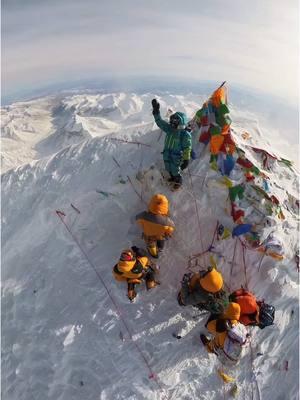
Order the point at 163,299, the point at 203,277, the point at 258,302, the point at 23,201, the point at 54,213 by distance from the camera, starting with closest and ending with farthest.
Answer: the point at 203,277
the point at 258,302
the point at 163,299
the point at 54,213
the point at 23,201

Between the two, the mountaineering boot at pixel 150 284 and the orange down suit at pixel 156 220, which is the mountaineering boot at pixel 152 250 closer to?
the orange down suit at pixel 156 220

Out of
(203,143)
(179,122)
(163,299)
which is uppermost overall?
(179,122)

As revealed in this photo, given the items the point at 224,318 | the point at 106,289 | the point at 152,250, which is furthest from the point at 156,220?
the point at 224,318

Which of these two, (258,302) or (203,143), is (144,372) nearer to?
(258,302)

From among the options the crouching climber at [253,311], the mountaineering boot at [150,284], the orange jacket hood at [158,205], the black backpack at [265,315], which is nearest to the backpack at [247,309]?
the crouching climber at [253,311]

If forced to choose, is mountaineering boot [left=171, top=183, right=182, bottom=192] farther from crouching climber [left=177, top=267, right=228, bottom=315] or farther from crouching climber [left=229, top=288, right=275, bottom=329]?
crouching climber [left=229, top=288, right=275, bottom=329]

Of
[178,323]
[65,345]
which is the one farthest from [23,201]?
[178,323]
